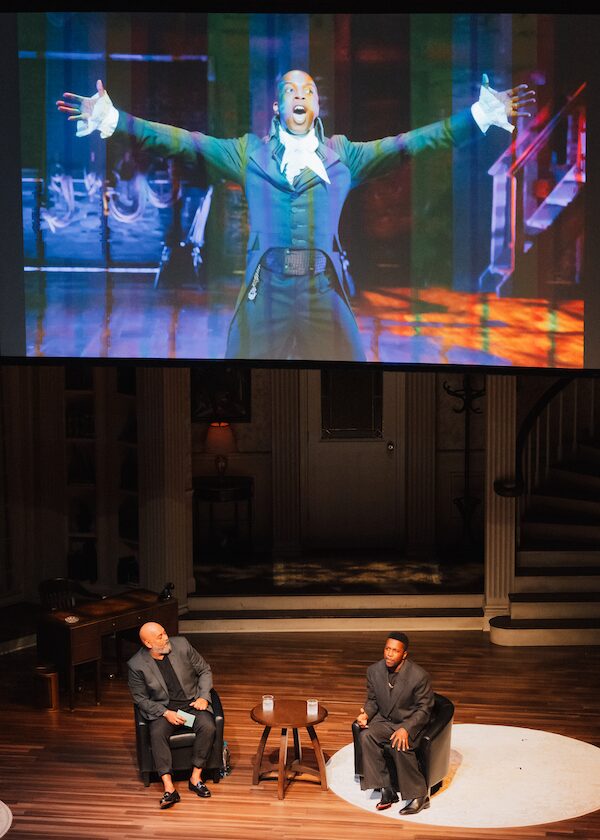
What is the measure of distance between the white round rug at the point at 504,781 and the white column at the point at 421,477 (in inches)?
140

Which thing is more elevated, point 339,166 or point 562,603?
point 339,166

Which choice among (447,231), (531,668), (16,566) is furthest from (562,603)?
(16,566)

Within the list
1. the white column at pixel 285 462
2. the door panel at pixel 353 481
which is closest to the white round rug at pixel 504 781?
the white column at pixel 285 462

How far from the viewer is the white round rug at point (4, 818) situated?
5.97m

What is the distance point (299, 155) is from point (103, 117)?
1.25 m

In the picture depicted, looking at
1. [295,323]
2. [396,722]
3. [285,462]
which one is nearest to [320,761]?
[396,722]

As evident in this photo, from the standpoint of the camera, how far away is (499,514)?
359 inches

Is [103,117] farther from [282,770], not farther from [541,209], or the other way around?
[282,770]

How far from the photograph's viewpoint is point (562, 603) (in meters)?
8.93

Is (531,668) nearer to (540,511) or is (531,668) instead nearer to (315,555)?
(540,511)

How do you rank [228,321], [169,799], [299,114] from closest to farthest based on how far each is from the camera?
1. [169,799]
2. [299,114]
3. [228,321]

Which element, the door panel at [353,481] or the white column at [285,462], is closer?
the white column at [285,462]

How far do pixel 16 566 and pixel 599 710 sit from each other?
479cm

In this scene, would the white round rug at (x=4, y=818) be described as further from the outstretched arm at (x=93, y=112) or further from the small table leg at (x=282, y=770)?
the outstretched arm at (x=93, y=112)
